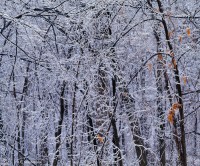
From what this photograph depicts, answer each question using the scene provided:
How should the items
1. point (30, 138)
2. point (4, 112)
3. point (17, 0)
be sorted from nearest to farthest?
point (17, 0) → point (4, 112) → point (30, 138)

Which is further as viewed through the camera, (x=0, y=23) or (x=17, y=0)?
(x=0, y=23)

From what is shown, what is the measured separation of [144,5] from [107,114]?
51.0 inches

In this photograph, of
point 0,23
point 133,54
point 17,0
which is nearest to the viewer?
point 17,0

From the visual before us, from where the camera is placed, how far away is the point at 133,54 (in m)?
5.47

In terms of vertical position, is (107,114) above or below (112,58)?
below

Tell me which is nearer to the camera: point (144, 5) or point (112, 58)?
point (144, 5)

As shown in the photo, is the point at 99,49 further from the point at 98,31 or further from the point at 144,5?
the point at 144,5

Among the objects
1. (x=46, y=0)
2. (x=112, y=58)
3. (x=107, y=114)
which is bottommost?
(x=107, y=114)

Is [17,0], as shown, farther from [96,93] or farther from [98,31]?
[96,93]

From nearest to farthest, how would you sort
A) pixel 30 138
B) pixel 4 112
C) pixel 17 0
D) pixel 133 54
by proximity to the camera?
pixel 17 0 < pixel 133 54 < pixel 4 112 < pixel 30 138

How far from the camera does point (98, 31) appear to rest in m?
4.03

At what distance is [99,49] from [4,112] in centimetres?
446

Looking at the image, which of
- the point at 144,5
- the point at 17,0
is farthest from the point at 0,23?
the point at 144,5

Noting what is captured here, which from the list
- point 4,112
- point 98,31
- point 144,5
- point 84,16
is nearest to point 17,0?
point 84,16
